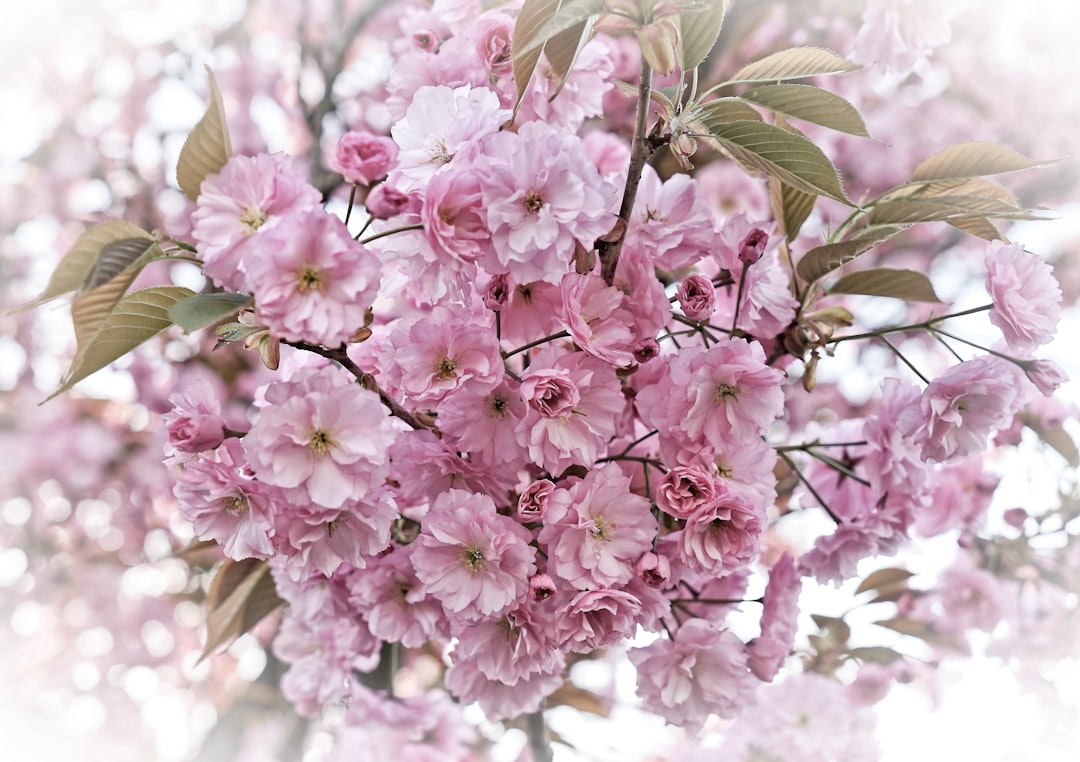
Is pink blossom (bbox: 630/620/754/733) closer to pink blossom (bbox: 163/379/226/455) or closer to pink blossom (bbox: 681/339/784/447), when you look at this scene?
pink blossom (bbox: 681/339/784/447)

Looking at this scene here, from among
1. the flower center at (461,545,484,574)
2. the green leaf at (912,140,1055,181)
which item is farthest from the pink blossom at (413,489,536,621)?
the green leaf at (912,140,1055,181)

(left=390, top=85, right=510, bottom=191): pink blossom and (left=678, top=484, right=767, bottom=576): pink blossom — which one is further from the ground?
(left=390, top=85, right=510, bottom=191): pink blossom

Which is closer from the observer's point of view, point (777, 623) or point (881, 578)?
point (777, 623)

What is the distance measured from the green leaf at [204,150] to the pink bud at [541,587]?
34cm

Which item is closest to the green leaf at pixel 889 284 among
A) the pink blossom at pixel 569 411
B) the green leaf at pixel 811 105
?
the green leaf at pixel 811 105

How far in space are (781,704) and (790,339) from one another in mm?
648

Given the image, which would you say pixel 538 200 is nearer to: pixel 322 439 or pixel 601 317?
pixel 601 317

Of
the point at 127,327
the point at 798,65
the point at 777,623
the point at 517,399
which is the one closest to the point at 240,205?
the point at 127,327

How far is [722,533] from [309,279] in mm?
329

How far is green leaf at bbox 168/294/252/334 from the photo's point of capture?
1.52 feet

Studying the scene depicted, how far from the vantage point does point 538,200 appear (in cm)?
52

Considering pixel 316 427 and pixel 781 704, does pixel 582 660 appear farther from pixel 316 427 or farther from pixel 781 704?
pixel 316 427

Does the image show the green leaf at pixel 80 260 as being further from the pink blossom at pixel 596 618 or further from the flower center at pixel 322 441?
the pink blossom at pixel 596 618

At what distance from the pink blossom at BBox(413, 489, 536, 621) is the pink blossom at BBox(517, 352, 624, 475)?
0.18ft
